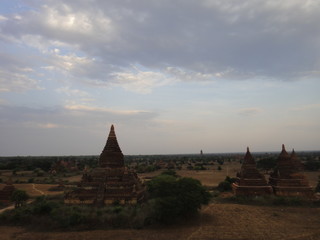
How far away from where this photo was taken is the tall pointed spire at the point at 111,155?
23422 millimetres

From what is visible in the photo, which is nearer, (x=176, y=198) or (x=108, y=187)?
(x=176, y=198)

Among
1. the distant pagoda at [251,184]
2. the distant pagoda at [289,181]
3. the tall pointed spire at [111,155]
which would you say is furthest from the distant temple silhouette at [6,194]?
the distant pagoda at [289,181]

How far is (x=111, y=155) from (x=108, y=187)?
128 inches

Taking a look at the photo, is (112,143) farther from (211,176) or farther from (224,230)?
(211,176)

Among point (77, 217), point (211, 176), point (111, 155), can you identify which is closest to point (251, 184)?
point (111, 155)

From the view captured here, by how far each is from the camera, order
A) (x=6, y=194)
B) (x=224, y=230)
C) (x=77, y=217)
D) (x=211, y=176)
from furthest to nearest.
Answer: (x=211, y=176) < (x=6, y=194) < (x=77, y=217) < (x=224, y=230)

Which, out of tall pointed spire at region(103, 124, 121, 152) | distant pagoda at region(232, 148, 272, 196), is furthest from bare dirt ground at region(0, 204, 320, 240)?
tall pointed spire at region(103, 124, 121, 152)

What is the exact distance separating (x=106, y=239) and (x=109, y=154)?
972 centimetres

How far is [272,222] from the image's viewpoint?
17531 mm

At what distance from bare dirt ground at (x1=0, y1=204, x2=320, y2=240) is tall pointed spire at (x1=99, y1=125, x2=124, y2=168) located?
7.59m

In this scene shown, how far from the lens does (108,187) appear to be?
21.3 m

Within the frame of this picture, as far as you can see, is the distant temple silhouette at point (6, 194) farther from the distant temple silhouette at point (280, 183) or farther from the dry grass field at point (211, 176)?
the dry grass field at point (211, 176)

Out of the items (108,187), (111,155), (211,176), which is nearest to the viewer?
→ (108,187)

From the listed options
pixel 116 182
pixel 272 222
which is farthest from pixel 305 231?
pixel 116 182
